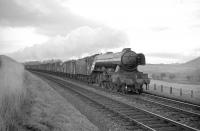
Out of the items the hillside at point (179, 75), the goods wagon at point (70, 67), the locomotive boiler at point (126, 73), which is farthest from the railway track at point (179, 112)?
the hillside at point (179, 75)

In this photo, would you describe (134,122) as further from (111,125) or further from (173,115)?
(173,115)

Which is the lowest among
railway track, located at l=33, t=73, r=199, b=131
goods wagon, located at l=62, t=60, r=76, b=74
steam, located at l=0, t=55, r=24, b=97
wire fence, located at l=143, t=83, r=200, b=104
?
wire fence, located at l=143, t=83, r=200, b=104

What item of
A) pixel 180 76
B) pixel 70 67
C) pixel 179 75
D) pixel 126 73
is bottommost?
pixel 180 76

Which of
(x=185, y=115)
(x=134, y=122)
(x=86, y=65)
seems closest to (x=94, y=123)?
(x=134, y=122)

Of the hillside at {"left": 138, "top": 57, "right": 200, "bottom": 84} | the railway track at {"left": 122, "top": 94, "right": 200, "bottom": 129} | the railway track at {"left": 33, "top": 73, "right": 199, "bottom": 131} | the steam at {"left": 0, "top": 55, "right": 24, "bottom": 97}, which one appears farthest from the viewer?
the hillside at {"left": 138, "top": 57, "right": 200, "bottom": 84}

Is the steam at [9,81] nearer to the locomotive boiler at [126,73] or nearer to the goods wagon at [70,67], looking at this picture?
the locomotive boiler at [126,73]

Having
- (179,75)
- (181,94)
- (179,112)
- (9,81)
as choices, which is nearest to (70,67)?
(181,94)

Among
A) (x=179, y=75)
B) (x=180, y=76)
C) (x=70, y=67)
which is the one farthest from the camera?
(x=179, y=75)

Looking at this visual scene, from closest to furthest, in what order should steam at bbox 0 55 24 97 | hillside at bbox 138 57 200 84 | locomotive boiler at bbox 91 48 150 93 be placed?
steam at bbox 0 55 24 97, locomotive boiler at bbox 91 48 150 93, hillside at bbox 138 57 200 84

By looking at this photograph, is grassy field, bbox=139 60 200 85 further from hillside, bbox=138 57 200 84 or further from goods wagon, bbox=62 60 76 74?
goods wagon, bbox=62 60 76 74

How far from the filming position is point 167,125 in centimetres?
863

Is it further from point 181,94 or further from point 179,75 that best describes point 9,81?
point 179,75

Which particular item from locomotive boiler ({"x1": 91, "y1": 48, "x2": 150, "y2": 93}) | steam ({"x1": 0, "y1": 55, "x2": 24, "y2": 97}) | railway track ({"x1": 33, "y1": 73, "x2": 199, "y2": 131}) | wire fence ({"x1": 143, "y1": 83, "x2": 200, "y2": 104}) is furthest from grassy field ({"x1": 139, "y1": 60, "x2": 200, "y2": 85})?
steam ({"x1": 0, "y1": 55, "x2": 24, "y2": 97})

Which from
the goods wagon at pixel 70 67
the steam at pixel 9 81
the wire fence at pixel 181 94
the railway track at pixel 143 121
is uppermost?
the goods wagon at pixel 70 67
